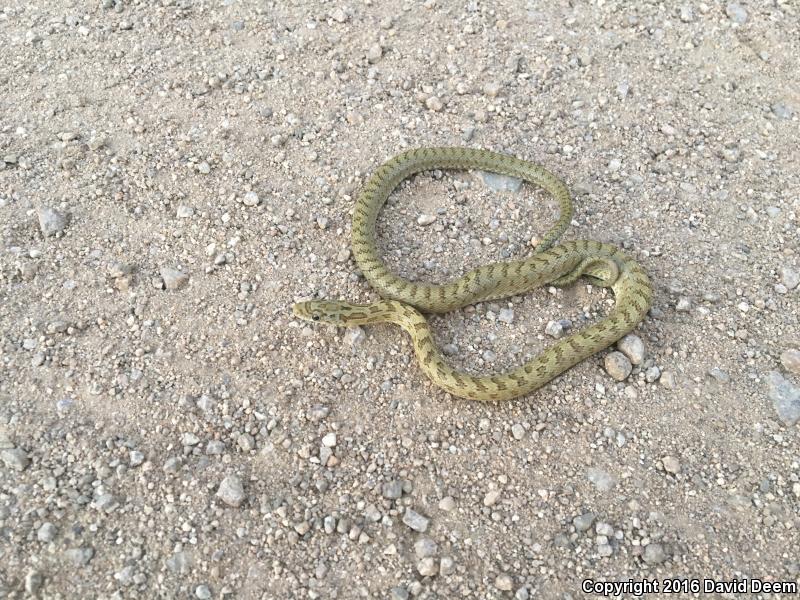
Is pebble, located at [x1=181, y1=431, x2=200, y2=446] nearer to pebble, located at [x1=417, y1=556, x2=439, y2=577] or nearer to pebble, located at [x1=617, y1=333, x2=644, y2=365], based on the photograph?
pebble, located at [x1=417, y1=556, x2=439, y2=577]

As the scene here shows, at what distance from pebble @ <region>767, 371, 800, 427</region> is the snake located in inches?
49.0

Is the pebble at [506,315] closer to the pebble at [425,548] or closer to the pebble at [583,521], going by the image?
the pebble at [583,521]

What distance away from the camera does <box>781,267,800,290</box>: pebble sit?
21.7ft

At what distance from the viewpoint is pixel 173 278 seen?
6.27m

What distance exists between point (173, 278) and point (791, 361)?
19.0ft

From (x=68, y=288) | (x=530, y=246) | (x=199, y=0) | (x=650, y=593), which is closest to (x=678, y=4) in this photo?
(x=530, y=246)

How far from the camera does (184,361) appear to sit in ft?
19.1

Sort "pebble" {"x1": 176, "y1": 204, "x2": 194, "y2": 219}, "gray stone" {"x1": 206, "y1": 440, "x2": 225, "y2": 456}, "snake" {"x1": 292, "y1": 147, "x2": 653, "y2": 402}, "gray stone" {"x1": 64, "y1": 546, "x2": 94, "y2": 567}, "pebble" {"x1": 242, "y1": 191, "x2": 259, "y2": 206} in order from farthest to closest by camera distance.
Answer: "pebble" {"x1": 242, "y1": 191, "x2": 259, "y2": 206}, "pebble" {"x1": 176, "y1": 204, "x2": 194, "y2": 219}, "snake" {"x1": 292, "y1": 147, "x2": 653, "y2": 402}, "gray stone" {"x1": 206, "y1": 440, "x2": 225, "y2": 456}, "gray stone" {"x1": 64, "y1": 546, "x2": 94, "y2": 567}

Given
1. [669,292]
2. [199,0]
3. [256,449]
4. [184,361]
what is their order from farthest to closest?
[199,0], [669,292], [184,361], [256,449]

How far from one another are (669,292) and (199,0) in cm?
702

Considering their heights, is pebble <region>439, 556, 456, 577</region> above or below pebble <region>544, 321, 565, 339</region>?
above

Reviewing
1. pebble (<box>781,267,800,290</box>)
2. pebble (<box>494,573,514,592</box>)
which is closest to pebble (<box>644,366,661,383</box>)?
pebble (<box>781,267,800,290</box>)

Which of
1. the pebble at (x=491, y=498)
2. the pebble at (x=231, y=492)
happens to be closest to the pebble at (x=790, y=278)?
the pebble at (x=491, y=498)

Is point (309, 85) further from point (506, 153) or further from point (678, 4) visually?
point (678, 4)
